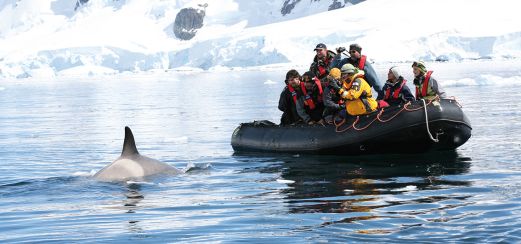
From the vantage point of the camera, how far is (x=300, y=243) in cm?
840

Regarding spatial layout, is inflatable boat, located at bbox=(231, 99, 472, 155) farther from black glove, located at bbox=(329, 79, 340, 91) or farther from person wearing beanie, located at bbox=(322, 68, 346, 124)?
black glove, located at bbox=(329, 79, 340, 91)

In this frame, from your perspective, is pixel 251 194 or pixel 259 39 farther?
pixel 259 39

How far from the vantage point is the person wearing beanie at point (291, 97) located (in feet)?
52.0

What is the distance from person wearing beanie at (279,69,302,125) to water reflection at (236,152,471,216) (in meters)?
1.01

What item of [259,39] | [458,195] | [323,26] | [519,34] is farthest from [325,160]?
[323,26]

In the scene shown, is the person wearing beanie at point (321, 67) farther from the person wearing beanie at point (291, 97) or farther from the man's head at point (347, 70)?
the man's head at point (347, 70)

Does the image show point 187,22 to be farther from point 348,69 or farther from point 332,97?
point 348,69

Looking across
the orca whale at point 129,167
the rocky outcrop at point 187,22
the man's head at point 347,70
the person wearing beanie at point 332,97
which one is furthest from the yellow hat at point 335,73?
the rocky outcrop at point 187,22

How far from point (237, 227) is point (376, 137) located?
6.18m

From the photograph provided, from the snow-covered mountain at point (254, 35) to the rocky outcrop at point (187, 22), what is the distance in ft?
0.72

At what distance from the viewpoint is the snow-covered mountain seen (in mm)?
110125

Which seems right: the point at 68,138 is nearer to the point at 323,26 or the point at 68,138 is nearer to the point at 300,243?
the point at 300,243

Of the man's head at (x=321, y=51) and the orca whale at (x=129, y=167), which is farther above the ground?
the man's head at (x=321, y=51)

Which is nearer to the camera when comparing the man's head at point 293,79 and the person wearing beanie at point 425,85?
the person wearing beanie at point 425,85
